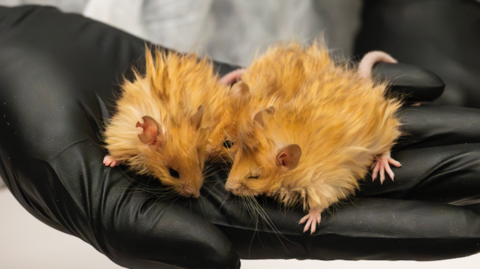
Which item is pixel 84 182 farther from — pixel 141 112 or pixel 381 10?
pixel 381 10

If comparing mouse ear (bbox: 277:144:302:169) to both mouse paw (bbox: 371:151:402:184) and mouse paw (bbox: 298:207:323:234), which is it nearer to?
mouse paw (bbox: 298:207:323:234)

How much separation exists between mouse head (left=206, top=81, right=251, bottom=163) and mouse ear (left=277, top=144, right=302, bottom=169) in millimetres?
268

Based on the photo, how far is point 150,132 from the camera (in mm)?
1803

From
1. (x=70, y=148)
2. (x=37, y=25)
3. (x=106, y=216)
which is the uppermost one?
(x=37, y=25)

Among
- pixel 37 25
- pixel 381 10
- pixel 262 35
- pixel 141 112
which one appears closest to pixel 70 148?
pixel 141 112

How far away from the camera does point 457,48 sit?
316 centimetres

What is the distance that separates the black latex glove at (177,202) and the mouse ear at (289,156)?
266 mm

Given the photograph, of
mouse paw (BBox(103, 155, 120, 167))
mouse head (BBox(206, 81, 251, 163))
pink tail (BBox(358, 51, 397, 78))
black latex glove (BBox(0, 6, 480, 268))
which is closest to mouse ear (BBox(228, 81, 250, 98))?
mouse head (BBox(206, 81, 251, 163))

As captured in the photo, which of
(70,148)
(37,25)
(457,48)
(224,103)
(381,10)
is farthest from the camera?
(381,10)

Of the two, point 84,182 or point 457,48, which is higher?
point 457,48

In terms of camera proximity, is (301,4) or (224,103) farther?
(301,4)

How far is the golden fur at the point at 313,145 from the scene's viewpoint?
1758 mm

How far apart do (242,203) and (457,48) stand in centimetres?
252

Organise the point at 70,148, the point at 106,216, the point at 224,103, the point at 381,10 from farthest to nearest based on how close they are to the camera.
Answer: the point at 381,10 → the point at 224,103 → the point at 70,148 → the point at 106,216
